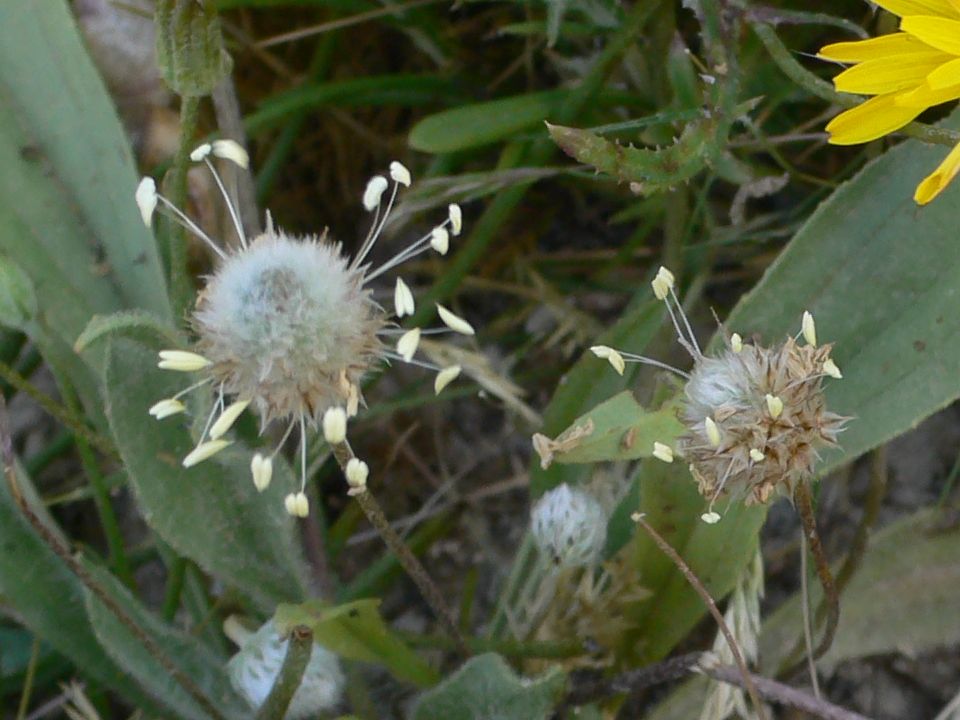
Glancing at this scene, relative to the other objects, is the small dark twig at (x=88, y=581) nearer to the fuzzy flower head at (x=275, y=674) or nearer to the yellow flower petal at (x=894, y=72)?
the fuzzy flower head at (x=275, y=674)

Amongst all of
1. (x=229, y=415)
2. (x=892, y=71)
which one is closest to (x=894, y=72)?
(x=892, y=71)

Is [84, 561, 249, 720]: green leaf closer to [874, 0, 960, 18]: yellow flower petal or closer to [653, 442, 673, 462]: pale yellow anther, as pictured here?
[653, 442, 673, 462]: pale yellow anther

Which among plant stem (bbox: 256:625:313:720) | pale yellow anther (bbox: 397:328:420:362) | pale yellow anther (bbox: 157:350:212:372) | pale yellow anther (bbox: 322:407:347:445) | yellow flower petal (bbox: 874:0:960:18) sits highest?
yellow flower petal (bbox: 874:0:960:18)

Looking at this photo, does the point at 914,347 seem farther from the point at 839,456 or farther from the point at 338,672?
the point at 338,672

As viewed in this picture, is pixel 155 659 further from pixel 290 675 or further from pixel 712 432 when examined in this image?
pixel 712 432

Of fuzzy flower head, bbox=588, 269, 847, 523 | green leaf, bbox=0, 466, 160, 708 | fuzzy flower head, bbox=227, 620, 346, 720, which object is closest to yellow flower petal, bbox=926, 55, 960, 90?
fuzzy flower head, bbox=588, 269, 847, 523

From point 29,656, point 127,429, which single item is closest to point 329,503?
point 29,656
